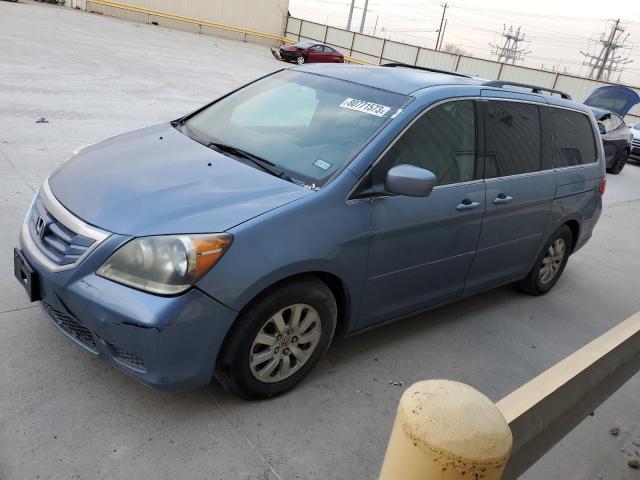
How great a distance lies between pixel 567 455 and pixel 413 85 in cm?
239

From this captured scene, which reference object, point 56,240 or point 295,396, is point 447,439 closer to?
point 295,396

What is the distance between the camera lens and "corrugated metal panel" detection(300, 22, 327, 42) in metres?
39.6

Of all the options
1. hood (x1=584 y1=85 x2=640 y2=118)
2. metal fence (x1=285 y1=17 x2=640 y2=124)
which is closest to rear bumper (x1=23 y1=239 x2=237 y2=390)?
hood (x1=584 y1=85 x2=640 y2=118)

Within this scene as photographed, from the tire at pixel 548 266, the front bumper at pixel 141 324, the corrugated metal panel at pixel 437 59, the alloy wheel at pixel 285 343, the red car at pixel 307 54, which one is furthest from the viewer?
the corrugated metal panel at pixel 437 59

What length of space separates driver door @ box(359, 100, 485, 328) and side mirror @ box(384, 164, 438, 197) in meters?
0.13

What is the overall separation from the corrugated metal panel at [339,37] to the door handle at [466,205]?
36.4 m

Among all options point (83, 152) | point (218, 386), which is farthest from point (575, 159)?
point (83, 152)

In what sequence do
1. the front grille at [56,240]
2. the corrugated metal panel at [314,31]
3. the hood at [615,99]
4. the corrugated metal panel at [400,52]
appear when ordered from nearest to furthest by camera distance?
the front grille at [56,240] < the hood at [615,99] < the corrugated metal panel at [400,52] < the corrugated metal panel at [314,31]

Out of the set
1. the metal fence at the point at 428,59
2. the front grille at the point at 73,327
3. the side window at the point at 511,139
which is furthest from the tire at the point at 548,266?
the metal fence at the point at 428,59

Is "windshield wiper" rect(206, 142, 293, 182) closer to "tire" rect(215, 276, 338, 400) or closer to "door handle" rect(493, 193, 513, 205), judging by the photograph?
"tire" rect(215, 276, 338, 400)

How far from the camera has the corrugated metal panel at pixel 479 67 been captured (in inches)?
1192

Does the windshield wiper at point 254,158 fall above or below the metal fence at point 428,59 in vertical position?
above

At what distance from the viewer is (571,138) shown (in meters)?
4.81

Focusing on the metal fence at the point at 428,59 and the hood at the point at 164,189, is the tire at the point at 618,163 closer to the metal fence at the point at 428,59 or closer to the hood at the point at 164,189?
the metal fence at the point at 428,59
